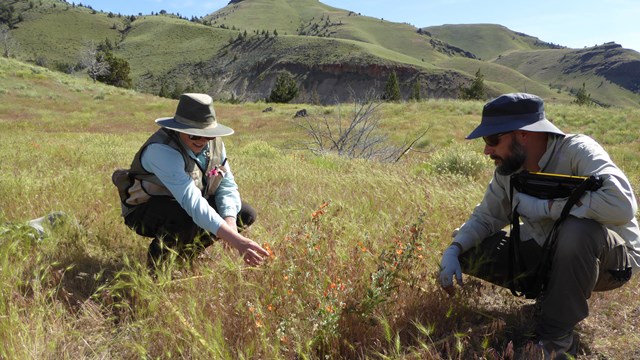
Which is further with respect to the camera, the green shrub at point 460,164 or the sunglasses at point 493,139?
the green shrub at point 460,164

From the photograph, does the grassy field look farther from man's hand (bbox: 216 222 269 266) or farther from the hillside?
the hillside

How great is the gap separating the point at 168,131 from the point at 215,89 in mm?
100625

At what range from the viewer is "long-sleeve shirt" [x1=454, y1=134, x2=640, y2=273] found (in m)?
1.96

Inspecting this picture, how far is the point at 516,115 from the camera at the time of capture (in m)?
2.27

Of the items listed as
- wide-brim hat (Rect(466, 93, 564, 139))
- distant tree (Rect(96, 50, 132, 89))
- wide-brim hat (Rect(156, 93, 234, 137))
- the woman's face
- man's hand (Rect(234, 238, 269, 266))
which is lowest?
distant tree (Rect(96, 50, 132, 89))

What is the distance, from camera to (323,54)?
352 ft

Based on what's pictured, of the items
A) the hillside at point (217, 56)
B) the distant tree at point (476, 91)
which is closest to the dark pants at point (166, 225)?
the distant tree at point (476, 91)

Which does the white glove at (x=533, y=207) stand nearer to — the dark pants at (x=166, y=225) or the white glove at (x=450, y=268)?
the white glove at (x=450, y=268)

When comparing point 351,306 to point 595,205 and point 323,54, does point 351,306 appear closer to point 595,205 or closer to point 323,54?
point 595,205

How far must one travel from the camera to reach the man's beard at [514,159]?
232 cm

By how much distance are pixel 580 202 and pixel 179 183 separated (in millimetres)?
2170

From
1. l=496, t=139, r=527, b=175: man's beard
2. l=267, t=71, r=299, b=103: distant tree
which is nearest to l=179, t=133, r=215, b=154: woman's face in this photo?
l=496, t=139, r=527, b=175: man's beard

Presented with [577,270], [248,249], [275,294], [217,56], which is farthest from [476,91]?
[217,56]

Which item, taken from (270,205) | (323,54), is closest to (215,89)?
(323,54)
